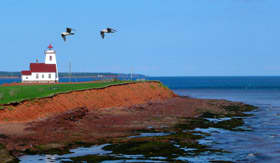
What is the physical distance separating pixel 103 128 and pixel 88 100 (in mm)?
12401

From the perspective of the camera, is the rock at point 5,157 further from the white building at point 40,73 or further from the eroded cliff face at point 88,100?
the white building at point 40,73

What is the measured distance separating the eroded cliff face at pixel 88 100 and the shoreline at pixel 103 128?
841 mm

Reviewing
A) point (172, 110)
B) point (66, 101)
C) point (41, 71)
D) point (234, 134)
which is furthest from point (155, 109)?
point (41, 71)

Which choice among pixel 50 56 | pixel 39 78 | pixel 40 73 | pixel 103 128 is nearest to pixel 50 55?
pixel 50 56

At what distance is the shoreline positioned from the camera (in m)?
26.4

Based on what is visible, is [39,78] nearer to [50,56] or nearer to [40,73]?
[40,73]

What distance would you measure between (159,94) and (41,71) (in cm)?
2991

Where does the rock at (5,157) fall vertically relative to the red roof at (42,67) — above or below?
below

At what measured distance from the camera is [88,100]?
46.2 meters

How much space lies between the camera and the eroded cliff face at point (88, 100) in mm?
35188

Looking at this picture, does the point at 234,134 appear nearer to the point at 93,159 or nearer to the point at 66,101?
the point at 93,159

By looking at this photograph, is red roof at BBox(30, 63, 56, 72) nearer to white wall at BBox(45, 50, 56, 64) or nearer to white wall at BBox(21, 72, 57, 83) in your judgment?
white wall at BBox(21, 72, 57, 83)


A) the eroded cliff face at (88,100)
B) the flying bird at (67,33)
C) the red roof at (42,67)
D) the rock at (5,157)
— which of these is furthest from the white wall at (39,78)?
the rock at (5,157)

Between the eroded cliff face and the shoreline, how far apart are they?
841 millimetres
